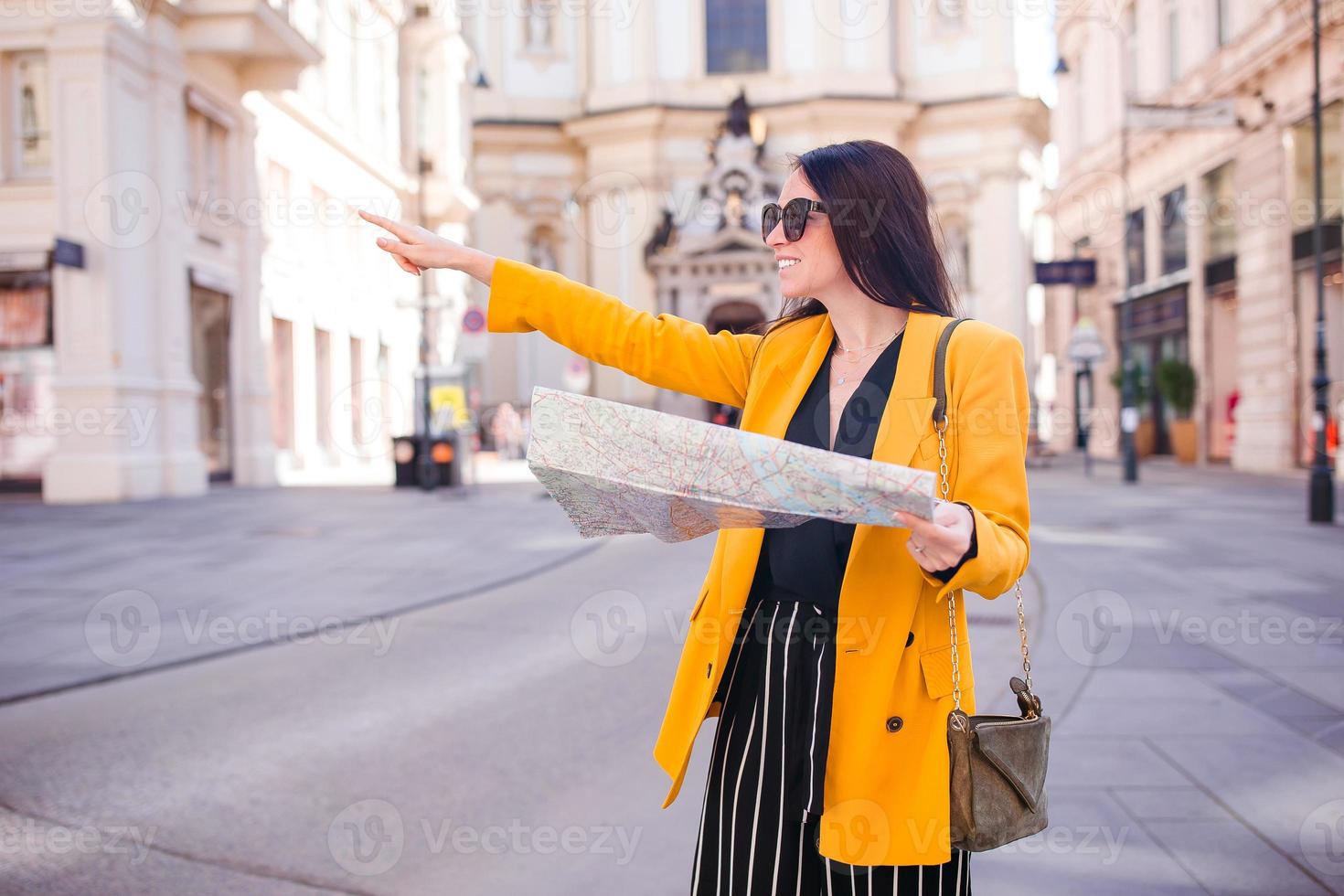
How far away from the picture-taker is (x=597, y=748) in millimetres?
5059

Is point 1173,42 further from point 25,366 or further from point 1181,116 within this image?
point 25,366

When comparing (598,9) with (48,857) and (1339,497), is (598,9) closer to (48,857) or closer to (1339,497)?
(1339,497)

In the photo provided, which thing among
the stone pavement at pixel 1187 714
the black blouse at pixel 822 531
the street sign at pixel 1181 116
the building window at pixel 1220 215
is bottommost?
the stone pavement at pixel 1187 714

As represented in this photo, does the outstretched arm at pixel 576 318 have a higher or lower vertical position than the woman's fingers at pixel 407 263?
lower

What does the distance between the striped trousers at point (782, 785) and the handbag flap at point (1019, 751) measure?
7.3 inches

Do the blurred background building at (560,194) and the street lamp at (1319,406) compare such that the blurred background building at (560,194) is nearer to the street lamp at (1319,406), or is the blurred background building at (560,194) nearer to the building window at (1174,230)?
the building window at (1174,230)

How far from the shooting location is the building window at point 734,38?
144 feet

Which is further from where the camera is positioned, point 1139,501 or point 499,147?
point 499,147

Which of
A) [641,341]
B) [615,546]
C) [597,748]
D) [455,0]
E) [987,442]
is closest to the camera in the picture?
[987,442]

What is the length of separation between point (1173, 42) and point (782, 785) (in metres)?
29.6

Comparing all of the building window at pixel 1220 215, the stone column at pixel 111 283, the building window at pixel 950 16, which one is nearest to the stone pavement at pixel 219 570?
the stone column at pixel 111 283

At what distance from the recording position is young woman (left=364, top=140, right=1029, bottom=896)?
198 centimetres

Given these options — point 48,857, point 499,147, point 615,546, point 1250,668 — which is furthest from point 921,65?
point 48,857

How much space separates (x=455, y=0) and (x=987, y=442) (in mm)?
40038
